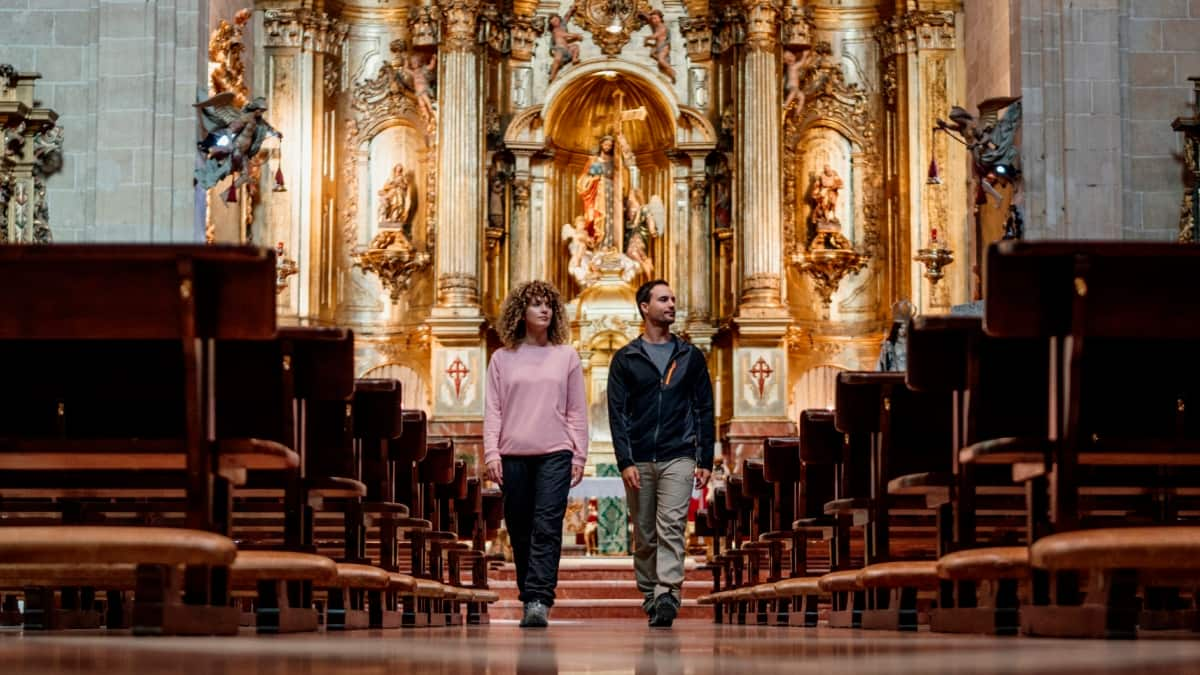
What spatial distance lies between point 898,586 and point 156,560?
3.41m

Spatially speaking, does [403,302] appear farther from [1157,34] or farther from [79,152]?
[1157,34]

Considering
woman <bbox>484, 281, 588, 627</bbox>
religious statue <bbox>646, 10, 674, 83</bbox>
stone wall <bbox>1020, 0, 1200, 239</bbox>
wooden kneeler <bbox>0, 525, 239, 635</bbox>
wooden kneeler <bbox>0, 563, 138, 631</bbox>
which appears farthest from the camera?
religious statue <bbox>646, 10, 674, 83</bbox>

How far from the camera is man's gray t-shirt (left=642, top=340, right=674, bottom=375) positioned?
9.59 m

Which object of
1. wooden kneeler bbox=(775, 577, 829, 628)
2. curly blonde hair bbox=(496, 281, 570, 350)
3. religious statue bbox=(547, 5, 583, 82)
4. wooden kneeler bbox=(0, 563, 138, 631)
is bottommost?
wooden kneeler bbox=(775, 577, 829, 628)

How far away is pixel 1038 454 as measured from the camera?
5.84 m

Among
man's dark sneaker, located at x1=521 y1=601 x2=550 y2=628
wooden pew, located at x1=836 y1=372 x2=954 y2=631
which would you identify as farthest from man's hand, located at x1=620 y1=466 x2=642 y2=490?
wooden pew, located at x1=836 y1=372 x2=954 y2=631

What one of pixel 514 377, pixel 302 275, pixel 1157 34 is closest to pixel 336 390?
pixel 514 377

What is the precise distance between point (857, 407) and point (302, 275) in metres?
14.2

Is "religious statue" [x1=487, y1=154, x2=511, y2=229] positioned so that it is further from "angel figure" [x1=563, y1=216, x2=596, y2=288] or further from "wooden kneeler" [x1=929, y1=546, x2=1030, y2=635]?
"wooden kneeler" [x1=929, y1=546, x2=1030, y2=635]

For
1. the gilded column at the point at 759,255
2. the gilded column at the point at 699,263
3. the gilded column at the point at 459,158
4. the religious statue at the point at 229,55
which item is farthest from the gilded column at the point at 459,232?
the gilded column at the point at 759,255

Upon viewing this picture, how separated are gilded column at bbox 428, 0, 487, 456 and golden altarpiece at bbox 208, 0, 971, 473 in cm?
3

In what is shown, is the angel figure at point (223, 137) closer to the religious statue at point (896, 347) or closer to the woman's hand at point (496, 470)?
the religious statue at point (896, 347)

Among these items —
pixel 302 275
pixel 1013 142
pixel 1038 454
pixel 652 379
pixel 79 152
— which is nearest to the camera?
pixel 1038 454

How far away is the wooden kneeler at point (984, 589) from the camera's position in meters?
6.24
